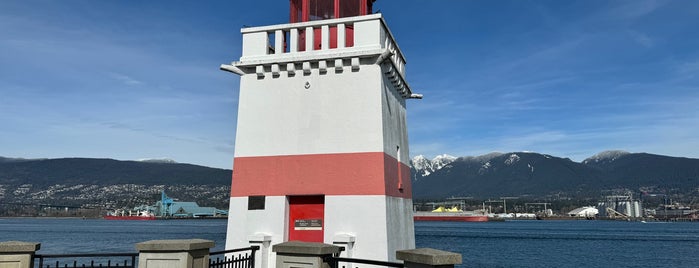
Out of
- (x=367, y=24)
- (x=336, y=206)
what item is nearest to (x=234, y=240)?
(x=336, y=206)

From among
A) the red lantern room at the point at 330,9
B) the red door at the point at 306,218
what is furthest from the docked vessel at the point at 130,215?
the red lantern room at the point at 330,9

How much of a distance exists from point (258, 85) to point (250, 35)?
1166mm

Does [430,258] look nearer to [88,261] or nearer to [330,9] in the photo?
[330,9]

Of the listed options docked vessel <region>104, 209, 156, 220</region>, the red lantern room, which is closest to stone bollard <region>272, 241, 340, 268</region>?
the red lantern room

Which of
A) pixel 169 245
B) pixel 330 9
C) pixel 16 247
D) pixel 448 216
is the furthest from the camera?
pixel 448 216

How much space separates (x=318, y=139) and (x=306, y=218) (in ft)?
5.70

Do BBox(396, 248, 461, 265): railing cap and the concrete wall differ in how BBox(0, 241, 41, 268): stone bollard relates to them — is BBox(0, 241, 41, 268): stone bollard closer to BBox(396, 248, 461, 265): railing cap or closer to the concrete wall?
the concrete wall

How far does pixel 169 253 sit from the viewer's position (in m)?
7.38

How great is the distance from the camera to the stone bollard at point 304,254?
282 inches

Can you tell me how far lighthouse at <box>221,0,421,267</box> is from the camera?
392 inches

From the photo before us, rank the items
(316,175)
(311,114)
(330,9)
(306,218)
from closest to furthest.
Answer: (316,175) → (306,218) → (311,114) → (330,9)

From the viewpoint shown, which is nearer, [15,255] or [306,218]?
[15,255]

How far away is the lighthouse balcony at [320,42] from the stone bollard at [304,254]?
14.2 ft

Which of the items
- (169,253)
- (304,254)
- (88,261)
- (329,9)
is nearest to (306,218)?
(304,254)
